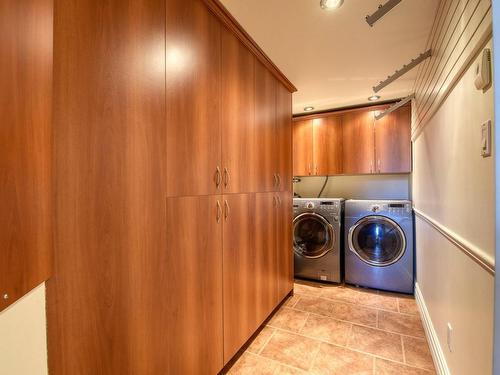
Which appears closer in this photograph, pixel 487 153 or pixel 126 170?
pixel 487 153

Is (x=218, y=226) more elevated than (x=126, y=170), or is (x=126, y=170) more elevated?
(x=126, y=170)

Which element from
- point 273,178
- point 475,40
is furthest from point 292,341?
point 475,40

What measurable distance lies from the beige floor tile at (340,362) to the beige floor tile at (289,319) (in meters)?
0.32

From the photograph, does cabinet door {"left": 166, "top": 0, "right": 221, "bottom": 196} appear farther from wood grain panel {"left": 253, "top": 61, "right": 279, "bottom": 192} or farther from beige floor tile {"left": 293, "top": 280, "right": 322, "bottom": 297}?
beige floor tile {"left": 293, "top": 280, "right": 322, "bottom": 297}

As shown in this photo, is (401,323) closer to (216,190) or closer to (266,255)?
(266,255)

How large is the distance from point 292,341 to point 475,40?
2.06 metres

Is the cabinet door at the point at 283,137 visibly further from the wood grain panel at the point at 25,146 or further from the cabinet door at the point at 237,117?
the wood grain panel at the point at 25,146

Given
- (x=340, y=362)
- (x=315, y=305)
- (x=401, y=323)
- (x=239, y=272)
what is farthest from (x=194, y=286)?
(x=401, y=323)

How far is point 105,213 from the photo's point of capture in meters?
0.87

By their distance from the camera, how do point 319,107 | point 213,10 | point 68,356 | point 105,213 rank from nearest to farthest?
point 68,356
point 105,213
point 213,10
point 319,107

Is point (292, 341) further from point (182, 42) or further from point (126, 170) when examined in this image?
point (182, 42)

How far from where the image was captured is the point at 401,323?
213 cm

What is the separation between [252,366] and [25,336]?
1416 mm

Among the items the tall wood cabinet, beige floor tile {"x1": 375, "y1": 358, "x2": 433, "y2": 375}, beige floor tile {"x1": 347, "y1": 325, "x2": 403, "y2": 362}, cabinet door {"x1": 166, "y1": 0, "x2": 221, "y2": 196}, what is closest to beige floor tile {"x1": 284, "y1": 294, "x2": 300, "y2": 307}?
beige floor tile {"x1": 347, "y1": 325, "x2": 403, "y2": 362}
